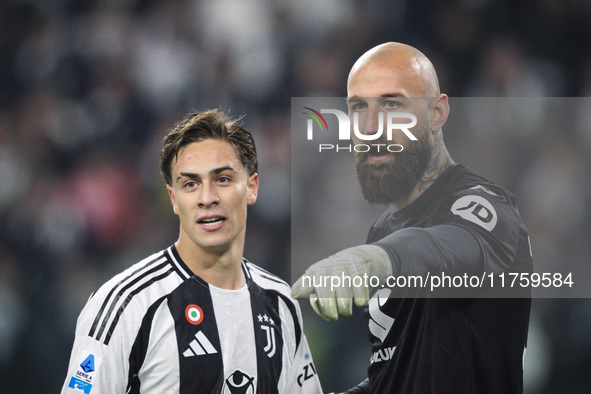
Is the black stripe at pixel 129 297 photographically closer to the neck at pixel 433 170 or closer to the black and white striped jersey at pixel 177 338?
the black and white striped jersey at pixel 177 338

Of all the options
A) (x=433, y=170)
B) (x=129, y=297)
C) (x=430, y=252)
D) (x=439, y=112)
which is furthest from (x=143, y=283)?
(x=439, y=112)

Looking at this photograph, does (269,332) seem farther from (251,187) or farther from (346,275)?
(251,187)

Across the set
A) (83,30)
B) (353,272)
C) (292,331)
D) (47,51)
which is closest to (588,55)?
(353,272)

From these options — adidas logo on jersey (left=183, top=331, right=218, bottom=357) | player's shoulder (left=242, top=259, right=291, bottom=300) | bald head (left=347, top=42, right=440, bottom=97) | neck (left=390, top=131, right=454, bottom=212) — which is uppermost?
bald head (left=347, top=42, right=440, bottom=97)

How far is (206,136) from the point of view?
2045mm

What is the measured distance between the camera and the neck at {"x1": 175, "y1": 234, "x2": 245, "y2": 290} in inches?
80.0

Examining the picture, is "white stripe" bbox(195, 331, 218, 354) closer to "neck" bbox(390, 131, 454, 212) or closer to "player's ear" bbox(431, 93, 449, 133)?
"neck" bbox(390, 131, 454, 212)

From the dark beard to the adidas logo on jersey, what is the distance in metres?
0.93

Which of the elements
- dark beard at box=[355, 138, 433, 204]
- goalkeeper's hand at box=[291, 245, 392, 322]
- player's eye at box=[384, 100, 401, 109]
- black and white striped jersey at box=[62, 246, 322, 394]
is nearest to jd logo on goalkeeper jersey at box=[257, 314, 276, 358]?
black and white striped jersey at box=[62, 246, 322, 394]

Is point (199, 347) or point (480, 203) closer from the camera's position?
point (199, 347)

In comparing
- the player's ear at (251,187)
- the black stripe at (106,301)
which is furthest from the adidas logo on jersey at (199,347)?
the player's ear at (251,187)

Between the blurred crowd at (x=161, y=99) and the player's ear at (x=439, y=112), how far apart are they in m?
0.19

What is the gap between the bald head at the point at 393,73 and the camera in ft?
7.59

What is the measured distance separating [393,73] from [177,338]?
1311 mm
